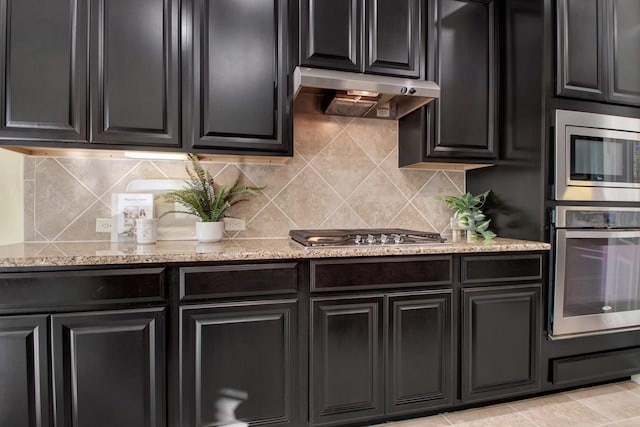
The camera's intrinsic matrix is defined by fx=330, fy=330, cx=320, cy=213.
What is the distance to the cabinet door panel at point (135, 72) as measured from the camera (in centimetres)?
156

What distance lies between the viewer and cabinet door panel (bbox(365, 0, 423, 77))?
1.88 meters

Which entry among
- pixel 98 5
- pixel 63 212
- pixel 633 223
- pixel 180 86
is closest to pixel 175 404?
pixel 63 212

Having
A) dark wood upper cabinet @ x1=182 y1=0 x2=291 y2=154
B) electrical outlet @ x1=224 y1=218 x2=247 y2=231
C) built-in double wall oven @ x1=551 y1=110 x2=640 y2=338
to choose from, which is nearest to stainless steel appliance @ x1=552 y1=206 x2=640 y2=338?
built-in double wall oven @ x1=551 y1=110 x2=640 y2=338

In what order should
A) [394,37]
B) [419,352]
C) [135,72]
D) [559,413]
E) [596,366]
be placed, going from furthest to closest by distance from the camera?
[596,366] → [394,37] → [559,413] → [419,352] → [135,72]

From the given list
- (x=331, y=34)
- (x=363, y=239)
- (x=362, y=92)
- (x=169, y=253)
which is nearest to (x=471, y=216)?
(x=363, y=239)

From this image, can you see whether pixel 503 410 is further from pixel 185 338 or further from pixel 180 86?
Result: pixel 180 86

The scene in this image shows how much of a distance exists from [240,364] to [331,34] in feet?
5.74

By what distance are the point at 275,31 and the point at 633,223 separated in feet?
7.98

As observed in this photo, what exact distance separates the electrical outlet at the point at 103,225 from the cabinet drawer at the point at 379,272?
1.23 m

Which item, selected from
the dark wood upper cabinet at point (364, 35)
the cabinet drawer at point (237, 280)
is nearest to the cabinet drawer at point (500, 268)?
the cabinet drawer at point (237, 280)

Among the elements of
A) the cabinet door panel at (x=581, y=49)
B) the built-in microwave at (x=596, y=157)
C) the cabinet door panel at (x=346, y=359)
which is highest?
the cabinet door panel at (x=581, y=49)

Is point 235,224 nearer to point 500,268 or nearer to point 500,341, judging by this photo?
point 500,268

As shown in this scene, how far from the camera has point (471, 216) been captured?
7.19 ft

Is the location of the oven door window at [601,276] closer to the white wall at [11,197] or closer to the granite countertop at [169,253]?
the granite countertop at [169,253]
